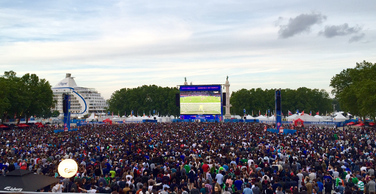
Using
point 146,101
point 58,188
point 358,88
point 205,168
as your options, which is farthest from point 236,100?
point 58,188

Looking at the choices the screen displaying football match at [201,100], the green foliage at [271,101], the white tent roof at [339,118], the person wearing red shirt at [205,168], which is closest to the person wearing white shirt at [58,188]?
the person wearing red shirt at [205,168]

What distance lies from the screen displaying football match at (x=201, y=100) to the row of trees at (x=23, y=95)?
29082 millimetres

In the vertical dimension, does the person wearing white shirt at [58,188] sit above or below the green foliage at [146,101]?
below

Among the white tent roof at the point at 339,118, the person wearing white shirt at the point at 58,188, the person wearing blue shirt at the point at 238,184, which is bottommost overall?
the person wearing blue shirt at the point at 238,184

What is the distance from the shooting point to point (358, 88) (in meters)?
56.3

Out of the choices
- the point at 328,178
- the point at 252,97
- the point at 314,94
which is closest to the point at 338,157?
the point at 328,178

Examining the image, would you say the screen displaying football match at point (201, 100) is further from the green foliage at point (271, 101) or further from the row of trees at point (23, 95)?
the green foliage at point (271, 101)

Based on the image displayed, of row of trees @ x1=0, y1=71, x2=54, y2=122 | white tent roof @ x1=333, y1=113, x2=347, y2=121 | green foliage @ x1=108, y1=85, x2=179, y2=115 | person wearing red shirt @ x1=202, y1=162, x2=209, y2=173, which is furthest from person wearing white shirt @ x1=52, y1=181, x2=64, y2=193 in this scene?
green foliage @ x1=108, y1=85, x2=179, y2=115

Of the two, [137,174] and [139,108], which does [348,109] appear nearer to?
[137,174]

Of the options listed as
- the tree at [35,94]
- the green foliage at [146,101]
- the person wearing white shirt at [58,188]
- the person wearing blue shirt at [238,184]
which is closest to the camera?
the person wearing white shirt at [58,188]

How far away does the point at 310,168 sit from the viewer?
49.4ft

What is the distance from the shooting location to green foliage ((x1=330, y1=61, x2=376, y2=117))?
5112 centimetres

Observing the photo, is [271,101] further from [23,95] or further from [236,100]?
[23,95]

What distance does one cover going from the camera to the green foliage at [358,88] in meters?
51.1
